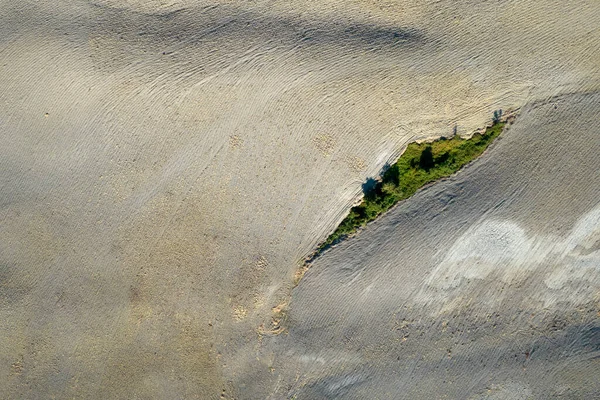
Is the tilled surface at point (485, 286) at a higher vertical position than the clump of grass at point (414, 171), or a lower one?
lower

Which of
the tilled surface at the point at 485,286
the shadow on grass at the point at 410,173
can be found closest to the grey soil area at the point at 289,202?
the tilled surface at the point at 485,286

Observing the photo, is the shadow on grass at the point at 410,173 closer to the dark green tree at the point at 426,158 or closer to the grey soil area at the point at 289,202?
the dark green tree at the point at 426,158

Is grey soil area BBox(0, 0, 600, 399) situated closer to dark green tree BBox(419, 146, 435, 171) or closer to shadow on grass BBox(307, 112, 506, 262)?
shadow on grass BBox(307, 112, 506, 262)

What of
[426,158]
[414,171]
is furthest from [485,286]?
[426,158]

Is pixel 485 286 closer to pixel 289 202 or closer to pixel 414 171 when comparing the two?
pixel 414 171

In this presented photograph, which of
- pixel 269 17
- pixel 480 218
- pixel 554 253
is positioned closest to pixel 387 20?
pixel 269 17

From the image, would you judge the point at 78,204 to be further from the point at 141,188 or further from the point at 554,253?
the point at 554,253
